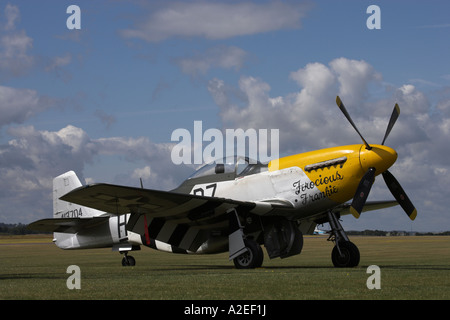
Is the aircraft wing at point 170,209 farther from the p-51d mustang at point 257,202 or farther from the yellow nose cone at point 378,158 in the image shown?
the yellow nose cone at point 378,158

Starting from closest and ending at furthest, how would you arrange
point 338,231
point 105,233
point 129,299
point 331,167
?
1. point 129,299
2. point 331,167
3. point 338,231
4. point 105,233

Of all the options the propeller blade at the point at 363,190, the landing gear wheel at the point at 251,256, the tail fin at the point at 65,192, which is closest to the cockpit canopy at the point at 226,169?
the landing gear wheel at the point at 251,256

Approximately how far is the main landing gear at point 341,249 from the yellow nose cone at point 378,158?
224 cm

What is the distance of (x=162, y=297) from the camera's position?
29.6 feet

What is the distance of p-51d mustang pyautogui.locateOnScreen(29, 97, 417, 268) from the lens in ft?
51.9

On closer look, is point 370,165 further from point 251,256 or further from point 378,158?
point 251,256

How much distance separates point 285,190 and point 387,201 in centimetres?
640

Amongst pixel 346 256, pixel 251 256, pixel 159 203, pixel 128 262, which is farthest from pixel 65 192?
pixel 346 256

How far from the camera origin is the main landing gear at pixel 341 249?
661 inches

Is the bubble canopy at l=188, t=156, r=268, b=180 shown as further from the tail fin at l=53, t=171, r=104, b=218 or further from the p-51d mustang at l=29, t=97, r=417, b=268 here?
the tail fin at l=53, t=171, r=104, b=218

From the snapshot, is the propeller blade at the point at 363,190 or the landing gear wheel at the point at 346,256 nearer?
the propeller blade at the point at 363,190
